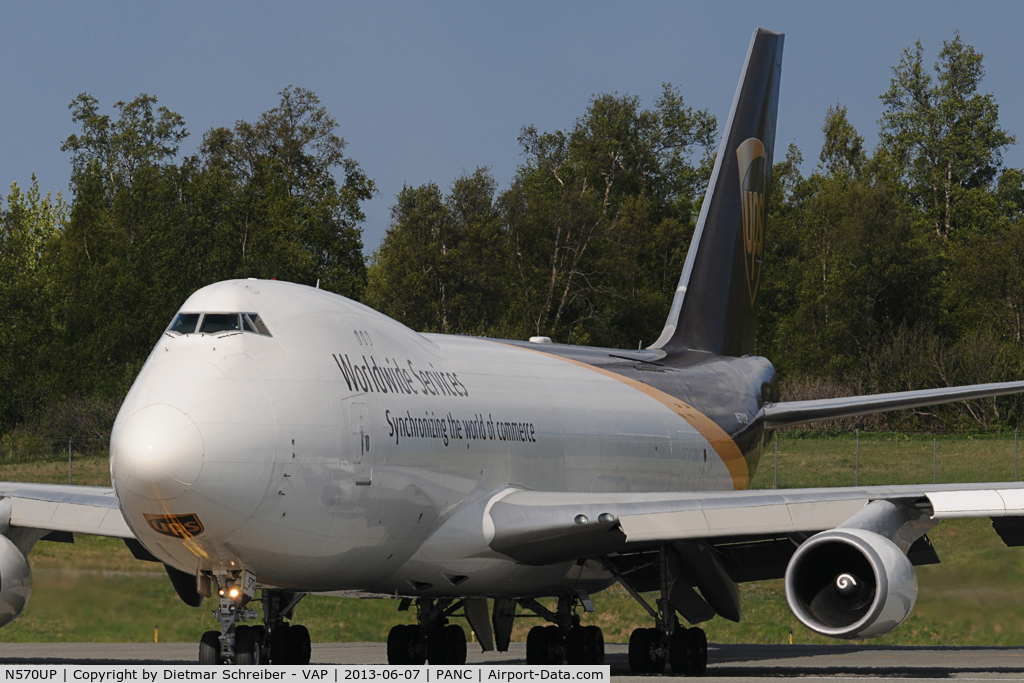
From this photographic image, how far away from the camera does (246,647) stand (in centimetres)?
1247

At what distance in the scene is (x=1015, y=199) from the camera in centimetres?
7162

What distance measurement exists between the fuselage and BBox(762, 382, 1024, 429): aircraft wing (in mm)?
3749

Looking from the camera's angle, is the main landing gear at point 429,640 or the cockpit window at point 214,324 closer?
the cockpit window at point 214,324

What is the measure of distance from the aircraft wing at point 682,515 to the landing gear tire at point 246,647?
A: 11.2ft

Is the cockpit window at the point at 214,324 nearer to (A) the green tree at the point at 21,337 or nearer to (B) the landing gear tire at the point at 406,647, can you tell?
(B) the landing gear tire at the point at 406,647

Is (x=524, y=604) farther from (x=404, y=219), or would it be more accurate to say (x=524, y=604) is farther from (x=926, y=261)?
(x=926, y=261)

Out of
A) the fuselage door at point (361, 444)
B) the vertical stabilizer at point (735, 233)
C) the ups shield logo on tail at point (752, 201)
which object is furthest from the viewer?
the ups shield logo on tail at point (752, 201)

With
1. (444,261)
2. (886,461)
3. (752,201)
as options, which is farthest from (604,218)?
(752,201)

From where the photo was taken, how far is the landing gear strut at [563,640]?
18.2 metres

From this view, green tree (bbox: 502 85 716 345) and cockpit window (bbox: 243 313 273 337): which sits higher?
green tree (bbox: 502 85 716 345)

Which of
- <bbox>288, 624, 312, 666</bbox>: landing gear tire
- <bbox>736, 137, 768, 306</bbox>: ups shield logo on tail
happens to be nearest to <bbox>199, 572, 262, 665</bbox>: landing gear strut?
<bbox>288, 624, 312, 666</bbox>: landing gear tire

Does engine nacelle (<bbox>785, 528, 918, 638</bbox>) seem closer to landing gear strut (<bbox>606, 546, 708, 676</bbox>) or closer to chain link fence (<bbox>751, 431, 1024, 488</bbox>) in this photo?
landing gear strut (<bbox>606, 546, 708, 676</bbox>)

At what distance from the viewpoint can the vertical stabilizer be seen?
79.8ft

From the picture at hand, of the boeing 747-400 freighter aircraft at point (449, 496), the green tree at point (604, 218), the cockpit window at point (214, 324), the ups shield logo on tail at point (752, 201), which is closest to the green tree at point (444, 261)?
the green tree at point (604, 218)
